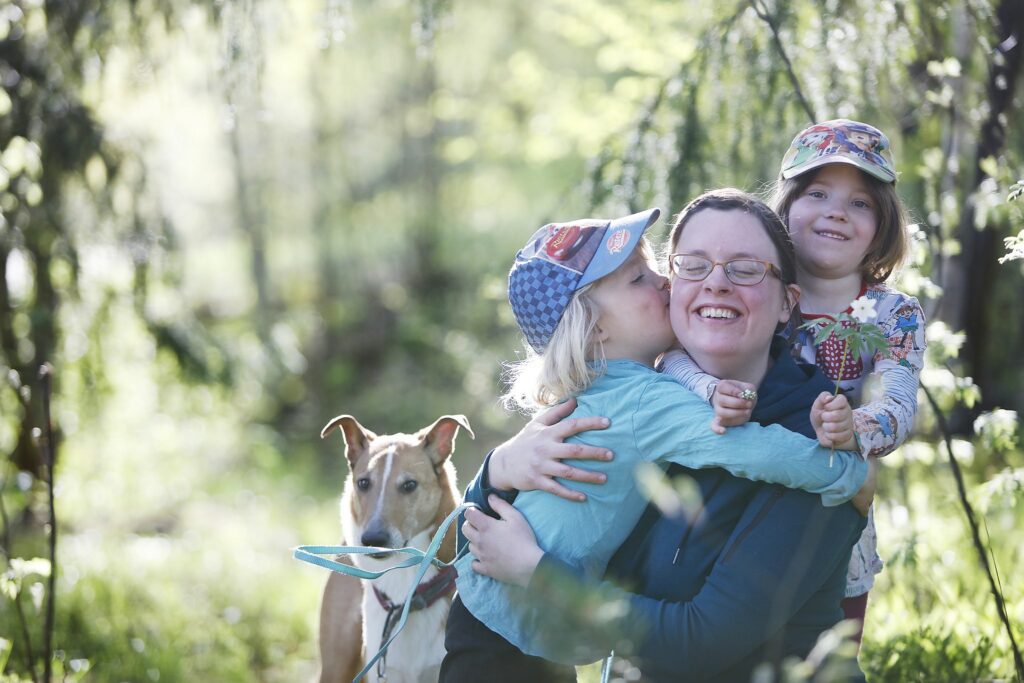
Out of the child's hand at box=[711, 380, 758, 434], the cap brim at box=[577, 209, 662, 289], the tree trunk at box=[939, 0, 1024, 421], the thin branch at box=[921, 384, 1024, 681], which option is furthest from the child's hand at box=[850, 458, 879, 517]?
the tree trunk at box=[939, 0, 1024, 421]

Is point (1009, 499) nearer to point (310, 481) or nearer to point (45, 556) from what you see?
point (45, 556)

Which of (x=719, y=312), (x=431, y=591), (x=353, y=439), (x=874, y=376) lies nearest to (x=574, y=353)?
(x=719, y=312)

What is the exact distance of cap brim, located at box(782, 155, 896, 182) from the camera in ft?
9.50

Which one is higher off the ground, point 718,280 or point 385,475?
point 718,280

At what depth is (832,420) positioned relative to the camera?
2117mm

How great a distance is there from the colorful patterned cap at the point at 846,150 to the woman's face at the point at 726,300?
0.59 metres

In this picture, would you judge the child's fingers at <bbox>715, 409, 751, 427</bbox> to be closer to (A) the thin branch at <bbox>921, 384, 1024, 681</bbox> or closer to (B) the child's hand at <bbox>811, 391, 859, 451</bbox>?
(B) the child's hand at <bbox>811, 391, 859, 451</bbox>

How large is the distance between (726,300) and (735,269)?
91mm

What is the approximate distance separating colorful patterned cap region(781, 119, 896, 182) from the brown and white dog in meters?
1.53

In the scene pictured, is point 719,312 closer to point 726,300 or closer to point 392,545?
point 726,300

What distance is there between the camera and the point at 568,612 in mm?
1806

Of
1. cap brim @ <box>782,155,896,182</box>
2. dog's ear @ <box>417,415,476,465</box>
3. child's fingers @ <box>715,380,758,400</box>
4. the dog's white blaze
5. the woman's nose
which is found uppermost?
cap brim @ <box>782,155,896,182</box>

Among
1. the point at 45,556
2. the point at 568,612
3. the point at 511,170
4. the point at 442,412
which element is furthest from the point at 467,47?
the point at 568,612

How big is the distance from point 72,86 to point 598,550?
505cm
